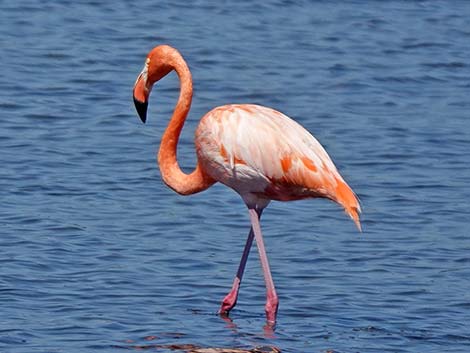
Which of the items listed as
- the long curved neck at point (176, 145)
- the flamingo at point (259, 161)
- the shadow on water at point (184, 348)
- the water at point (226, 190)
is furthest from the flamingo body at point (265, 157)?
the shadow on water at point (184, 348)

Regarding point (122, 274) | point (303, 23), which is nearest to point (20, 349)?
point (122, 274)

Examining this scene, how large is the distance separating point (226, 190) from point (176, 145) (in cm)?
211

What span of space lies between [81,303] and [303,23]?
7.75 meters

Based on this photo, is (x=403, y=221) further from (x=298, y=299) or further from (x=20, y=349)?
(x=20, y=349)

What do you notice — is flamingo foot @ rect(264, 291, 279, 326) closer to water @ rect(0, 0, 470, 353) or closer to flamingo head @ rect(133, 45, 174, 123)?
water @ rect(0, 0, 470, 353)

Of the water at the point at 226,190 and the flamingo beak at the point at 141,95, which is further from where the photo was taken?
the flamingo beak at the point at 141,95

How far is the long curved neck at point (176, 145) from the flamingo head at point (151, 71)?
52 millimetres

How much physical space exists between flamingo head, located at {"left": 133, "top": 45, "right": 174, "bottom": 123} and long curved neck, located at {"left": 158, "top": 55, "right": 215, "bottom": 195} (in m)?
0.05

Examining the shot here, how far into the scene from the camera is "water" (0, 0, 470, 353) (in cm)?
715

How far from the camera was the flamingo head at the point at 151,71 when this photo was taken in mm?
7512

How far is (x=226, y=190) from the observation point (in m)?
9.62

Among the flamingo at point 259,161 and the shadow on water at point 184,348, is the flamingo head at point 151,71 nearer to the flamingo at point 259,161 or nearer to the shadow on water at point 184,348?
the flamingo at point 259,161

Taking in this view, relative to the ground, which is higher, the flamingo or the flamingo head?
the flamingo head

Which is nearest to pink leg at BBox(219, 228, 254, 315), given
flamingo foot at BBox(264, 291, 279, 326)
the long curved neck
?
flamingo foot at BBox(264, 291, 279, 326)
